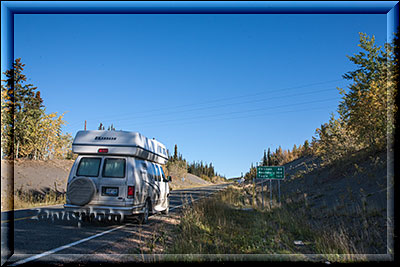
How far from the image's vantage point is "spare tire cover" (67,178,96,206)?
27.9 feet

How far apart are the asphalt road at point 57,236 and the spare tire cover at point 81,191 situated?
793 mm

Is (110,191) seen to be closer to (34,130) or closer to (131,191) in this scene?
(131,191)

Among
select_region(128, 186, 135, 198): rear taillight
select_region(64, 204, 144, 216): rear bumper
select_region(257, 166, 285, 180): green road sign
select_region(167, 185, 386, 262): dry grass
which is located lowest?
select_region(167, 185, 386, 262): dry grass

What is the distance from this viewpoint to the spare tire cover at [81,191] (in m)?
8.52

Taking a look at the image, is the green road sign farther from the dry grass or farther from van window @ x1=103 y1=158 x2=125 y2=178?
van window @ x1=103 y1=158 x2=125 y2=178

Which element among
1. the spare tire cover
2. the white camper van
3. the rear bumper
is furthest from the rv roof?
the rear bumper

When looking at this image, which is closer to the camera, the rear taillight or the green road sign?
the rear taillight

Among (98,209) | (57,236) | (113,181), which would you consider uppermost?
(113,181)

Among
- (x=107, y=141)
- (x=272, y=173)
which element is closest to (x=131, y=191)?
(x=107, y=141)

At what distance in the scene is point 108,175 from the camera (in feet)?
29.5

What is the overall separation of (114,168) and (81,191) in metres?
1.14

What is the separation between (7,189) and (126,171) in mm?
10598

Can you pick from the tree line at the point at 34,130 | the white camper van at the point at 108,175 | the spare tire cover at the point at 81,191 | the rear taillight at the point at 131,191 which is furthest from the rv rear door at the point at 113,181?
the tree line at the point at 34,130

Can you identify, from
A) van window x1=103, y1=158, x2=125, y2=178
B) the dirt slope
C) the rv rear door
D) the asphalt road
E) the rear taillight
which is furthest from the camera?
the dirt slope
